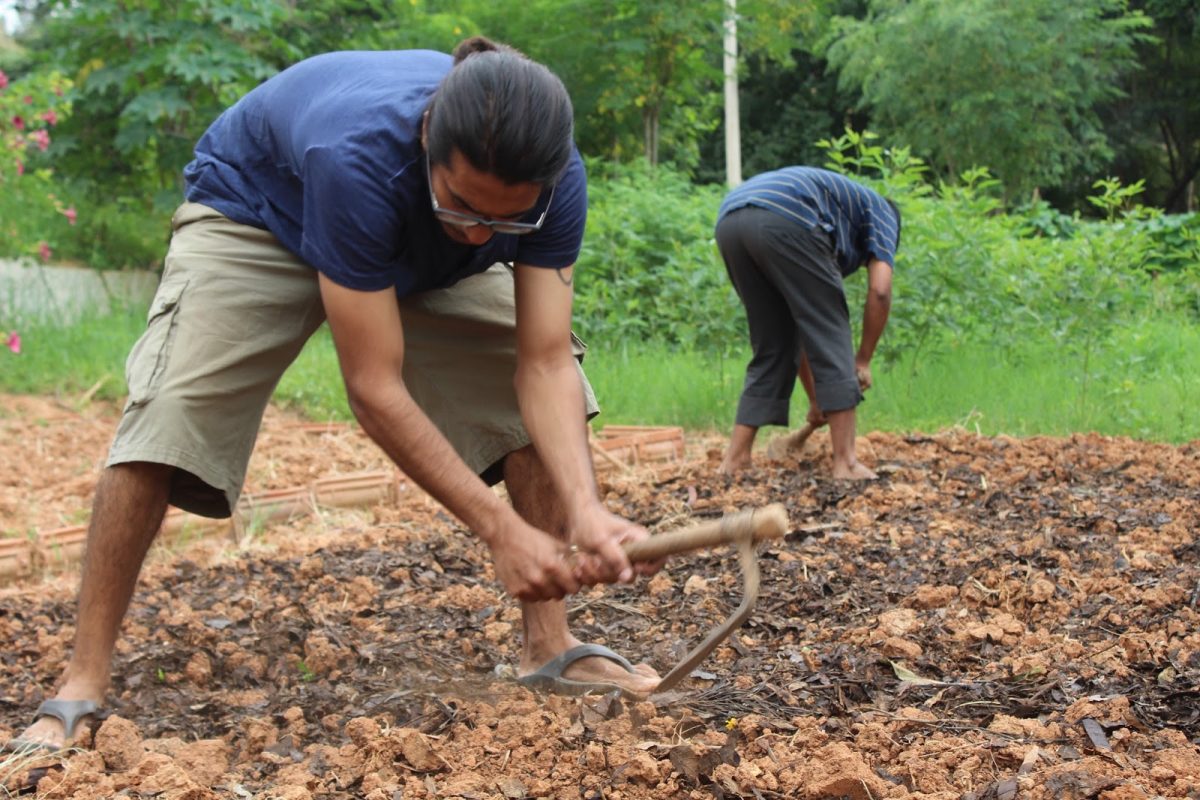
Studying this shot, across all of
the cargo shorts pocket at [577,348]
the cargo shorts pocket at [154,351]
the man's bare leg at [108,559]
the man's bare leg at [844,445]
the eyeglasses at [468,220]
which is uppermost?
the eyeglasses at [468,220]

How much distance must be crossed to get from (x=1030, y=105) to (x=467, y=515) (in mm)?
15382

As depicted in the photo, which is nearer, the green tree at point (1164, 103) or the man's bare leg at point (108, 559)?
the man's bare leg at point (108, 559)

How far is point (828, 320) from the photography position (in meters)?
5.21

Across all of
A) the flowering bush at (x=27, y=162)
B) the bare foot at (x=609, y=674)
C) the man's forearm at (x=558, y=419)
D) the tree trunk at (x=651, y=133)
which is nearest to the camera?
the man's forearm at (x=558, y=419)

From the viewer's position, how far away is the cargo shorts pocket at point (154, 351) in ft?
9.08

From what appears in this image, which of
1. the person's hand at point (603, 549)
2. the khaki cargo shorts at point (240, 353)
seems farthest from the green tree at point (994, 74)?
the person's hand at point (603, 549)

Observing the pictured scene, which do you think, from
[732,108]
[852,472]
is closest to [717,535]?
[852,472]

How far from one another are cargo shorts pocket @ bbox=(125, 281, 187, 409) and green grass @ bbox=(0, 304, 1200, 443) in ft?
13.2

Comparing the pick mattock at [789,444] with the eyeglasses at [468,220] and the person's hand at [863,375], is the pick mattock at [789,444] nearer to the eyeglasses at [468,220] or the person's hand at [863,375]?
the person's hand at [863,375]

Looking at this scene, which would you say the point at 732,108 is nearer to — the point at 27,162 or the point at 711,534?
the point at 27,162

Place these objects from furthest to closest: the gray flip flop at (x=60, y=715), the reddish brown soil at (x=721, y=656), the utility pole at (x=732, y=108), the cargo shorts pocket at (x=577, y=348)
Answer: the utility pole at (x=732, y=108), the cargo shorts pocket at (x=577, y=348), the gray flip flop at (x=60, y=715), the reddish brown soil at (x=721, y=656)

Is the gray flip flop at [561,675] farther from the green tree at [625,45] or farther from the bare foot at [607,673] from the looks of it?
the green tree at [625,45]

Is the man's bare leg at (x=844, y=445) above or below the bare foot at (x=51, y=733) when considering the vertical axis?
below

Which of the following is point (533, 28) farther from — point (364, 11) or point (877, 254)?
point (877, 254)
